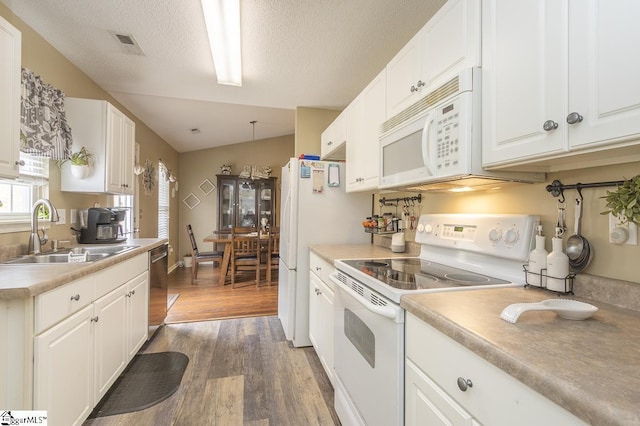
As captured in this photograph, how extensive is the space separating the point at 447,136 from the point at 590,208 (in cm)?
55

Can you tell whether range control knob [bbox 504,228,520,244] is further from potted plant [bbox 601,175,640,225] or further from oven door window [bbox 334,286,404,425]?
oven door window [bbox 334,286,404,425]

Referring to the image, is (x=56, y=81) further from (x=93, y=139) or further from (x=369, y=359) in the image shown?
(x=369, y=359)

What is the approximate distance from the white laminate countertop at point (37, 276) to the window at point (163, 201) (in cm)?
362

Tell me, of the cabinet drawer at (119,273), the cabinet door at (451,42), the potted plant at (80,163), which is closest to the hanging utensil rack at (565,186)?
the cabinet door at (451,42)

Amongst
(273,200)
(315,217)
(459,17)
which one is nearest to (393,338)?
(459,17)

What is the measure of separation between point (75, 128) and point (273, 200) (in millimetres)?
3969

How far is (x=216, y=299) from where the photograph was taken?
3781mm

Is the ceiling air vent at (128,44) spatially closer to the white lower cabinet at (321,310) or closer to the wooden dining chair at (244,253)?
the white lower cabinet at (321,310)

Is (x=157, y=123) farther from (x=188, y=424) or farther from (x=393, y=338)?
(x=393, y=338)

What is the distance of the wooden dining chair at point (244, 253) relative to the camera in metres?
4.40

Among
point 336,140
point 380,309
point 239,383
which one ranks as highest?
point 336,140

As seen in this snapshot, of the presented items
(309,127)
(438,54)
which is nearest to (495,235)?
(438,54)

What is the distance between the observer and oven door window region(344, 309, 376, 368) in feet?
4.08

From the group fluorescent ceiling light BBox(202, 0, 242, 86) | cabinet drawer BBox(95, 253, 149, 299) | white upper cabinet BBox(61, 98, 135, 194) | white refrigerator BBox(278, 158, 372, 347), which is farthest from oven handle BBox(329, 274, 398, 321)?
white upper cabinet BBox(61, 98, 135, 194)
